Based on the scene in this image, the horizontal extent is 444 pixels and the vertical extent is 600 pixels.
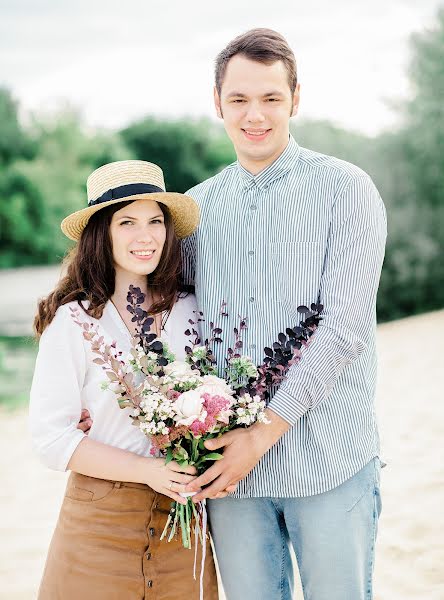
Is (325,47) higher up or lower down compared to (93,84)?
higher up

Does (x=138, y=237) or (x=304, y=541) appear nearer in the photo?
(x=304, y=541)

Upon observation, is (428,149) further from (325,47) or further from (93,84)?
(93,84)

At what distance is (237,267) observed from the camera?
284 centimetres

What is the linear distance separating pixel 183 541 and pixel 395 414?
7165 millimetres

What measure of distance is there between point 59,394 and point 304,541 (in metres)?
1.01

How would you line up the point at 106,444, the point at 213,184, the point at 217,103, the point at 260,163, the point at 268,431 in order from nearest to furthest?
the point at 268,431, the point at 106,444, the point at 260,163, the point at 217,103, the point at 213,184

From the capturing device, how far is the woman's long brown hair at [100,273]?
2.78 meters

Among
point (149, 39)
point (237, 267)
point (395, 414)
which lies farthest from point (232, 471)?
point (149, 39)

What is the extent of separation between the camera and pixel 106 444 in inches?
105

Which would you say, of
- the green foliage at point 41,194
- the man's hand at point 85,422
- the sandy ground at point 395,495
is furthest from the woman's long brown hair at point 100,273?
the green foliage at point 41,194

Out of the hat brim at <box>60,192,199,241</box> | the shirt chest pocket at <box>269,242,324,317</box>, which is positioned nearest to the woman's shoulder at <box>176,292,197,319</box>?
the hat brim at <box>60,192,199,241</box>

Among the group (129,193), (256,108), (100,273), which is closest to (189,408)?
(100,273)

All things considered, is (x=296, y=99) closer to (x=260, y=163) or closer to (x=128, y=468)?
(x=260, y=163)

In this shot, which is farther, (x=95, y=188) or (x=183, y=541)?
(x=95, y=188)
